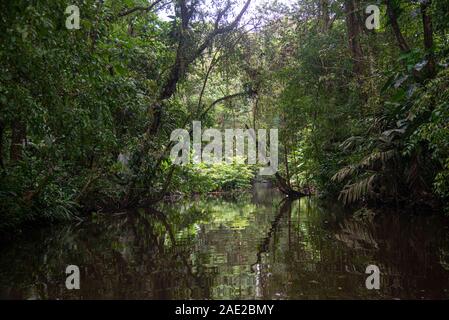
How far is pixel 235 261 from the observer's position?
5.10 meters

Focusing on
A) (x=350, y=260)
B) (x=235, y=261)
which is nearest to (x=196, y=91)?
(x=235, y=261)

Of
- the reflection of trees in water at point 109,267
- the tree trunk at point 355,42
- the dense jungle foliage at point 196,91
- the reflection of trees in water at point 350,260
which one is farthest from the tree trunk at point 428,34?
the reflection of trees in water at point 109,267

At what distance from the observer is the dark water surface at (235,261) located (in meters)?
3.80

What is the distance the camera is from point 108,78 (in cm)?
659

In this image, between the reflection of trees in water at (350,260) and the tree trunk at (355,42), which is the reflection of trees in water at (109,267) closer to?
the reflection of trees in water at (350,260)

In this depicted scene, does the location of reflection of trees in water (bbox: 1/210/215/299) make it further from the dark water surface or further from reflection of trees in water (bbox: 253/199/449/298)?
reflection of trees in water (bbox: 253/199/449/298)

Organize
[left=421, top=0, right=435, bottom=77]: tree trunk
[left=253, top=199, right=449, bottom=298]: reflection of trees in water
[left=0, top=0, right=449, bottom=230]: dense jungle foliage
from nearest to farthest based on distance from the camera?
[left=253, top=199, right=449, bottom=298]: reflection of trees in water → [left=0, top=0, right=449, bottom=230]: dense jungle foliage → [left=421, top=0, right=435, bottom=77]: tree trunk

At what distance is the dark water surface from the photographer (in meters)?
3.80

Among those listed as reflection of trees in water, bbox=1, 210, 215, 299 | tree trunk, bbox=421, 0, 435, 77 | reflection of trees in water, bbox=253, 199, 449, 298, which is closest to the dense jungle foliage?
tree trunk, bbox=421, 0, 435, 77

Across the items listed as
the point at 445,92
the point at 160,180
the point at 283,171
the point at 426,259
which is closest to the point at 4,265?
the point at 426,259

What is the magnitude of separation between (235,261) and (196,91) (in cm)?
1100

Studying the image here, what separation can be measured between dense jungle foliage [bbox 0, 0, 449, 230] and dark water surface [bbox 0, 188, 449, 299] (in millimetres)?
1157

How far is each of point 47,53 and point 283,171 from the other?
2130 centimetres

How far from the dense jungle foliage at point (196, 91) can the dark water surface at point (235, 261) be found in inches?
45.6
